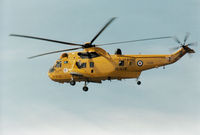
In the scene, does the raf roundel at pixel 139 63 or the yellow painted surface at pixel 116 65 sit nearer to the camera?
the yellow painted surface at pixel 116 65

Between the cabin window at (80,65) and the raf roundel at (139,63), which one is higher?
the raf roundel at (139,63)

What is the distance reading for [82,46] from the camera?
4959 centimetres

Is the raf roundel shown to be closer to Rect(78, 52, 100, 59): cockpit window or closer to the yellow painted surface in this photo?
the yellow painted surface

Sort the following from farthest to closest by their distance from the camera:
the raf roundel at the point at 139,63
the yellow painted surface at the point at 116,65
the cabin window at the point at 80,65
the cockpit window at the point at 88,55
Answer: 1. the cabin window at the point at 80,65
2. the cockpit window at the point at 88,55
3. the raf roundel at the point at 139,63
4. the yellow painted surface at the point at 116,65

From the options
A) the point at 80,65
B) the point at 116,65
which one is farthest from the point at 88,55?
the point at 116,65

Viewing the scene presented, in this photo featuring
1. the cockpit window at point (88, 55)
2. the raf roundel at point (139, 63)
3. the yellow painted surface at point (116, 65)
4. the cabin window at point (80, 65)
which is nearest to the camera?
the yellow painted surface at point (116, 65)

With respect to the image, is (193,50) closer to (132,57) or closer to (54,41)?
(132,57)

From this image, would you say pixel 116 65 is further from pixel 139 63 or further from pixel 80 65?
pixel 80 65

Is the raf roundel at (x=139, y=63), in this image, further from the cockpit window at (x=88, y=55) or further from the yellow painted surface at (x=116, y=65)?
the cockpit window at (x=88, y=55)

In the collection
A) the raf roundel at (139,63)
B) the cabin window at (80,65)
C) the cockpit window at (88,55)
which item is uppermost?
the cockpit window at (88,55)

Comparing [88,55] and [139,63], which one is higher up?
[88,55]

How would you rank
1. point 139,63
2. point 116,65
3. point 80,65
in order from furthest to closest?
point 80,65, point 139,63, point 116,65

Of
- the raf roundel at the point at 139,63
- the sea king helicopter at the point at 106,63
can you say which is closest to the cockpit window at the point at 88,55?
the sea king helicopter at the point at 106,63

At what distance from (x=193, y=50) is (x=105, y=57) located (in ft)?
41.9
